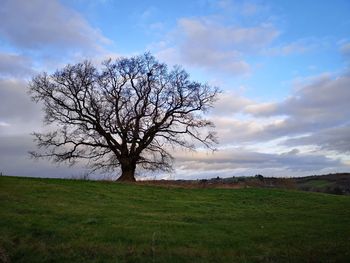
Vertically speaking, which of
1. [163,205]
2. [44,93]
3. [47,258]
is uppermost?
[44,93]

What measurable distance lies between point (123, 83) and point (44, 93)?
7324 millimetres

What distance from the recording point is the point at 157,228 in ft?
50.2

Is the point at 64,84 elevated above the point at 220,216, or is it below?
above

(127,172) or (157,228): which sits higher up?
(127,172)

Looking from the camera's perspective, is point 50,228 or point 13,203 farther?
point 13,203

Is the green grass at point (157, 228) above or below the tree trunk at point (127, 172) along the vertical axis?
below

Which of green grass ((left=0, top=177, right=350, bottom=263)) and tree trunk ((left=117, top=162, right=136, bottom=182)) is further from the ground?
tree trunk ((left=117, top=162, right=136, bottom=182))

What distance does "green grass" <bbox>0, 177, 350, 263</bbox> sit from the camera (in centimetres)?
1215

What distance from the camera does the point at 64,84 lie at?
3706 cm

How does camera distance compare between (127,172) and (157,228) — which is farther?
(127,172)

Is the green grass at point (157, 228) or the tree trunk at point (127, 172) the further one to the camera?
the tree trunk at point (127, 172)

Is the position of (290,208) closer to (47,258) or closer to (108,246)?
(108,246)

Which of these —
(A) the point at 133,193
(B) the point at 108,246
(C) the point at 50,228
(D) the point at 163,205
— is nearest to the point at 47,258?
(B) the point at 108,246

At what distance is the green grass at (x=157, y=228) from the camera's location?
12148 millimetres
